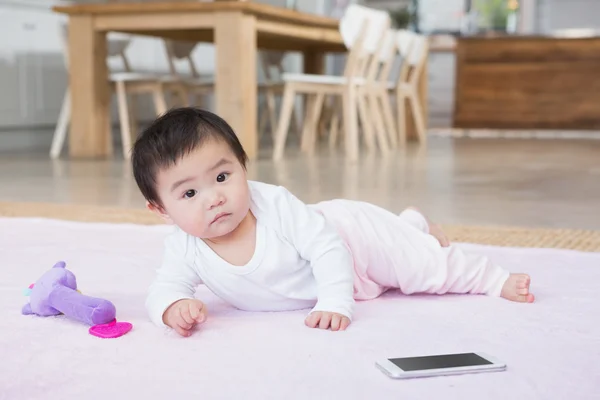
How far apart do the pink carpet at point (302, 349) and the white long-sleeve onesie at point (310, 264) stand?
1.3 inches

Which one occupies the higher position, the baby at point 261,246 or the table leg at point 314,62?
the table leg at point 314,62

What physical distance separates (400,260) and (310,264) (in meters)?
0.19

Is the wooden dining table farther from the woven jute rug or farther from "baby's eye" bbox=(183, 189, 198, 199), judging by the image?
"baby's eye" bbox=(183, 189, 198, 199)

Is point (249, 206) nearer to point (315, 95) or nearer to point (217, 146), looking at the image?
point (217, 146)

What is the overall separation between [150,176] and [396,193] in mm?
1939

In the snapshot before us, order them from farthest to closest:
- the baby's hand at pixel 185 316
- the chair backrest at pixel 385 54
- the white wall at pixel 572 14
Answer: the white wall at pixel 572 14
the chair backrest at pixel 385 54
the baby's hand at pixel 185 316

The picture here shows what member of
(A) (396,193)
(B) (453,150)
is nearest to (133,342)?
(A) (396,193)

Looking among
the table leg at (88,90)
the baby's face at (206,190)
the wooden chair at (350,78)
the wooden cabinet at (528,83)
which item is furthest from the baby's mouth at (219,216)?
the wooden cabinet at (528,83)

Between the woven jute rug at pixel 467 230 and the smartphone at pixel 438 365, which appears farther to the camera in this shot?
the woven jute rug at pixel 467 230

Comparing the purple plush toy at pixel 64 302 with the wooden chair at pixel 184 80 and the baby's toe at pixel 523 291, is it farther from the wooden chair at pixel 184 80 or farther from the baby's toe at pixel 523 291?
the wooden chair at pixel 184 80

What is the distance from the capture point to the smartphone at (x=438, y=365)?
103 centimetres

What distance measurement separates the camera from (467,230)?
2242mm

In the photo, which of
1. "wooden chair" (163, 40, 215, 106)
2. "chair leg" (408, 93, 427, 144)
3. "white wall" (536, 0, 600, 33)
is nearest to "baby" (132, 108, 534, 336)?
"wooden chair" (163, 40, 215, 106)

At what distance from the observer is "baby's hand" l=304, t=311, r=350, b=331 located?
125cm
